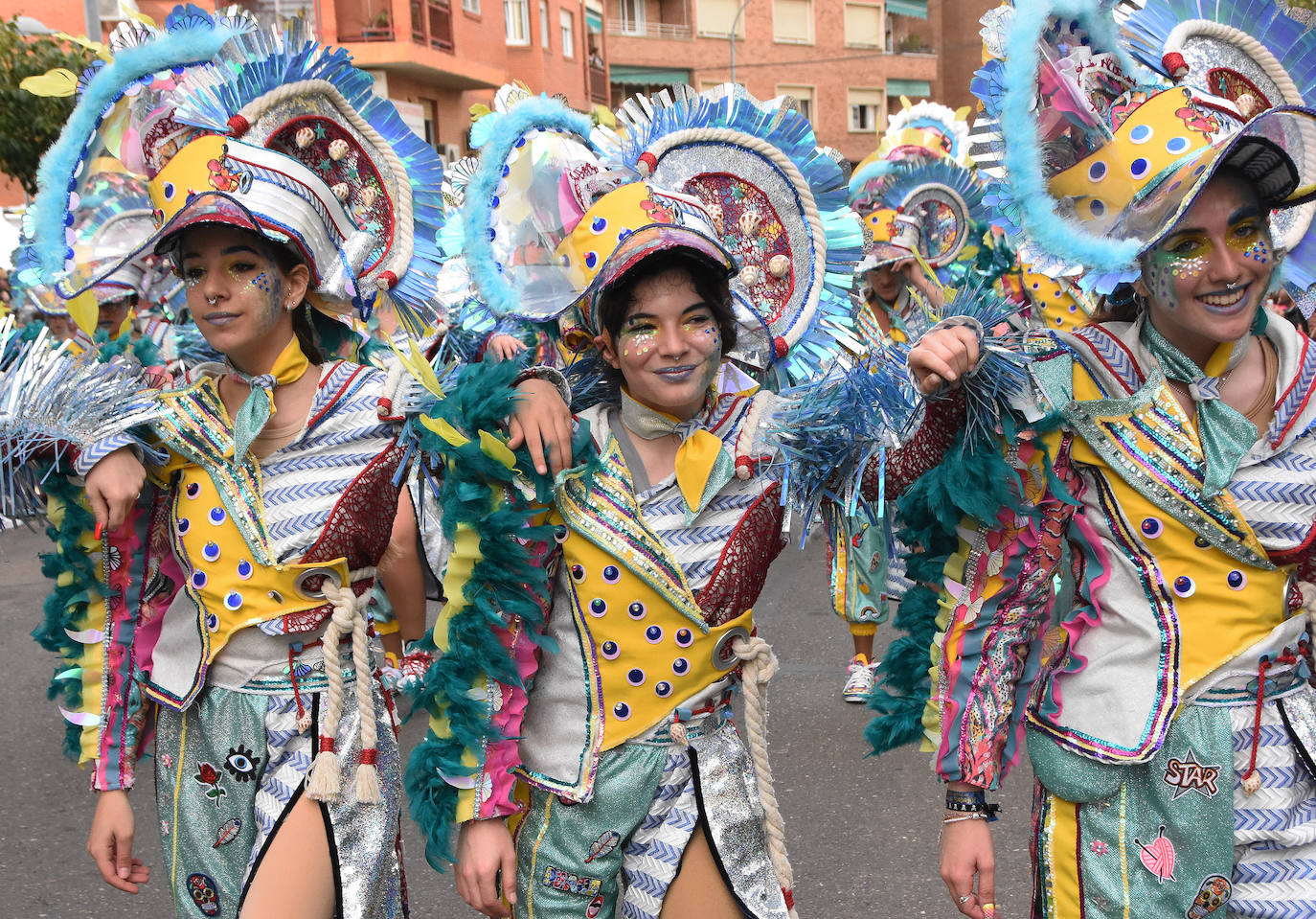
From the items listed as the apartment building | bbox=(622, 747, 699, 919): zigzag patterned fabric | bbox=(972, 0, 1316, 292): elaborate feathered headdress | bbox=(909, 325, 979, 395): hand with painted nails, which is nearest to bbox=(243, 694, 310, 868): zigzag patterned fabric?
bbox=(622, 747, 699, 919): zigzag patterned fabric

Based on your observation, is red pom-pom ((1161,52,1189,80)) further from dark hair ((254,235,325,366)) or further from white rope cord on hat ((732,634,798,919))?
dark hair ((254,235,325,366))

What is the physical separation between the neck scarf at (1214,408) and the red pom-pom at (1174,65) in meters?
0.47

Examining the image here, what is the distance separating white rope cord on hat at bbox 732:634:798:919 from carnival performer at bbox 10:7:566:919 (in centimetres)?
79

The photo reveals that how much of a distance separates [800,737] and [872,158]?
Result: 200 inches

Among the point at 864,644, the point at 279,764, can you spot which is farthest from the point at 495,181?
the point at 864,644

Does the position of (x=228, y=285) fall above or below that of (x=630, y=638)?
above

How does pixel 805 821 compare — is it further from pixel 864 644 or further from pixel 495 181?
pixel 495 181

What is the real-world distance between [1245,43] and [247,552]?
2.21 meters

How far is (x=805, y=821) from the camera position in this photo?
183 inches

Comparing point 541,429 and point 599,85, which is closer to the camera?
point 541,429

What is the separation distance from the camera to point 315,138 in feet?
10.4

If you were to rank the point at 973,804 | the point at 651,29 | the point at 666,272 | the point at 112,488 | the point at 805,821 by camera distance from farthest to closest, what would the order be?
1. the point at 651,29
2. the point at 805,821
3. the point at 112,488
4. the point at 666,272
5. the point at 973,804

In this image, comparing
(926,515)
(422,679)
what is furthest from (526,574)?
(926,515)

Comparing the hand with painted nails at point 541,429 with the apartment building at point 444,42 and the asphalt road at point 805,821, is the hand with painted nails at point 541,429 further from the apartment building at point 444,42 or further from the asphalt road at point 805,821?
the apartment building at point 444,42
